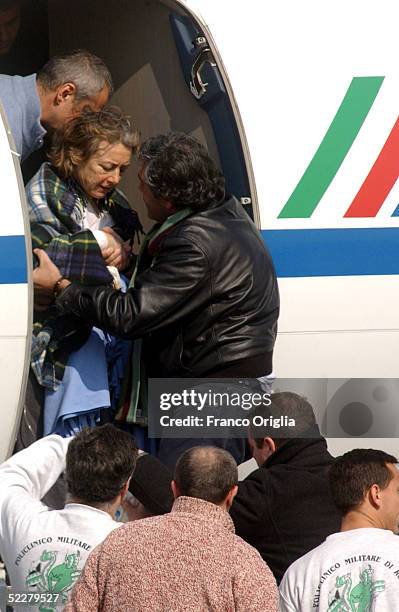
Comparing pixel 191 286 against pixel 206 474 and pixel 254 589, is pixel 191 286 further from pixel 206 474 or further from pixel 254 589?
pixel 254 589

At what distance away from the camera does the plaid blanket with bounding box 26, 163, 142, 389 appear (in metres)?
5.41

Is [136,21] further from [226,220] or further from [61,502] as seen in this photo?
[61,502]

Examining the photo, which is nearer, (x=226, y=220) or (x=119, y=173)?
(x=226, y=220)

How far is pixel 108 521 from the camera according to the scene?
3982 mm

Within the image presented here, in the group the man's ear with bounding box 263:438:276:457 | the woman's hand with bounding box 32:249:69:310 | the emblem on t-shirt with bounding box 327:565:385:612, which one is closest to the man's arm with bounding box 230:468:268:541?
the man's ear with bounding box 263:438:276:457

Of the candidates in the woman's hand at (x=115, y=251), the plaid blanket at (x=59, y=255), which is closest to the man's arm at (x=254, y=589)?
the plaid blanket at (x=59, y=255)

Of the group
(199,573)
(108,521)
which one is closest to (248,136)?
(108,521)

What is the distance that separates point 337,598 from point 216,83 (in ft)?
7.98

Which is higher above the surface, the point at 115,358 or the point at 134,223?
the point at 134,223

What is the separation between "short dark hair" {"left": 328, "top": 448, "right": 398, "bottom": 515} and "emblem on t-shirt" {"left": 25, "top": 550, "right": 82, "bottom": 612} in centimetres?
80

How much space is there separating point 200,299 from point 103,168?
838 mm

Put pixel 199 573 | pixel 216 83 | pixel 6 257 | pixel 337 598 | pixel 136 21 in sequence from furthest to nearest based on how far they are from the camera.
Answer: pixel 136 21 < pixel 216 83 < pixel 6 257 < pixel 337 598 < pixel 199 573

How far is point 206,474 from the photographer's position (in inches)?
155

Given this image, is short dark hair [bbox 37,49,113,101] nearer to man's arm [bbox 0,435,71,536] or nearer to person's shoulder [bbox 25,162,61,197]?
person's shoulder [bbox 25,162,61,197]
